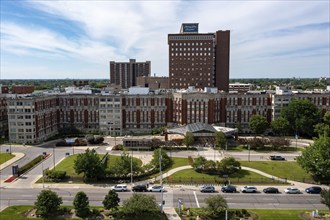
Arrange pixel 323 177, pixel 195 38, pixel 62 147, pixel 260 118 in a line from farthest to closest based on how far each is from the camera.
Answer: pixel 195 38 → pixel 260 118 → pixel 62 147 → pixel 323 177

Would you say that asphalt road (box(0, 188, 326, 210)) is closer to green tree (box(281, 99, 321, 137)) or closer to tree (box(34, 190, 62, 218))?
tree (box(34, 190, 62, 218))

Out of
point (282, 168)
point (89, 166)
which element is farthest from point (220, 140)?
point (89, 166)

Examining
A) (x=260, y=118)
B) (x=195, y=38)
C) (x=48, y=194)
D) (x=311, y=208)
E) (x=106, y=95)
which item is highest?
(x=195, y=38)

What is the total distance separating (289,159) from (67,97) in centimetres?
10062

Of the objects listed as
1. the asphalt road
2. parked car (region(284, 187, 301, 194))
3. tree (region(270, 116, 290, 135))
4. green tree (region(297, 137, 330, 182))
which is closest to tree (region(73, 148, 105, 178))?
the asphalt road

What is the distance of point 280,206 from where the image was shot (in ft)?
207

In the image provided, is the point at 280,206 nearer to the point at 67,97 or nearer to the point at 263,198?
the point at 263,198

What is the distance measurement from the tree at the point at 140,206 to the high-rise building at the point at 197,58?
129381mm

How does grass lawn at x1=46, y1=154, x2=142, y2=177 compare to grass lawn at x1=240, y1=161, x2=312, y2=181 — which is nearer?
grass lawn at x1=240, y1=161, x2=312, y2=181

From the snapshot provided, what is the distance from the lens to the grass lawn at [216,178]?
77375 millimetres

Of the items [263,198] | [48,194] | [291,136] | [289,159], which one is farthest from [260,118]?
[48,194]

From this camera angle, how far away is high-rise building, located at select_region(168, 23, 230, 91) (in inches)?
6895

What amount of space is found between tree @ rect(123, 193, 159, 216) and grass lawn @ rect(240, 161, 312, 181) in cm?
4284

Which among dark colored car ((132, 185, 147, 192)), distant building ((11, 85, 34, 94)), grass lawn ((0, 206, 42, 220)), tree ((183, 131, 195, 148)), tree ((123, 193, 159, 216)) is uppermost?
distant building ((11, 85, 34, 94))
